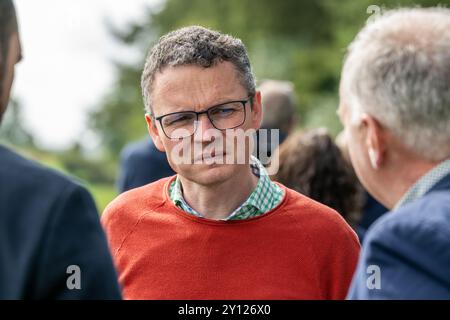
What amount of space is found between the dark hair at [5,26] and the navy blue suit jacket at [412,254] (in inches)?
40.2

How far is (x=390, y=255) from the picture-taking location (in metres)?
2.07

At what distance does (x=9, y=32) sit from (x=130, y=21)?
55511 millimetres

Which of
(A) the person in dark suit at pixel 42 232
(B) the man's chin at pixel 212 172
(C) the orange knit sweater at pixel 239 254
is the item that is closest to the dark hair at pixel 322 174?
(C) the orange knit sweater at pixel 239 254

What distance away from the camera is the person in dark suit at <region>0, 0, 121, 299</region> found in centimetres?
188

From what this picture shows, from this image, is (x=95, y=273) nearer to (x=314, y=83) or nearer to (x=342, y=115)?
(x=342, y=115)

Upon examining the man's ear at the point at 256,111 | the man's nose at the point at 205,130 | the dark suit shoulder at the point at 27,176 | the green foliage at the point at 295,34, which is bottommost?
the dark suit shoulder at the point at 27,176

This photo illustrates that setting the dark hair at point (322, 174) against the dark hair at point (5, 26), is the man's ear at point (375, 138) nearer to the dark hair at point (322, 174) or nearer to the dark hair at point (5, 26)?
the dark hair at point (5, 26)

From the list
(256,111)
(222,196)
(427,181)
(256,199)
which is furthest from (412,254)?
(256,111)

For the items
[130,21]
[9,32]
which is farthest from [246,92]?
[130,21]

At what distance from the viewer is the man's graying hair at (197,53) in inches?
120

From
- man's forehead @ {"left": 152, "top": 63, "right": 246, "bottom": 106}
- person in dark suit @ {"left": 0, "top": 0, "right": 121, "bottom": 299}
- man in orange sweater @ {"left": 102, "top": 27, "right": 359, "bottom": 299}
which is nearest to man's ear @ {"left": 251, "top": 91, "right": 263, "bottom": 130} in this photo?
man in orange sweater @ {"left": 102, "top": 27, "right": 359, "bottom": 299}

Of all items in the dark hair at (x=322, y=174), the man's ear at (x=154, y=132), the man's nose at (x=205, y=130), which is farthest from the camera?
the dark hair at (x=322, y=174)

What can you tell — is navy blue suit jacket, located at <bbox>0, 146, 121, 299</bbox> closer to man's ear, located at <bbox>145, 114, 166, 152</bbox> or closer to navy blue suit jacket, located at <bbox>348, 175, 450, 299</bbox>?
navy blue suit jacket, located at <bbox>348, 175, 450, 299</bbox>

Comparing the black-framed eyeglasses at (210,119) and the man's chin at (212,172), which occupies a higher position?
the black-framed eyeglasses at (210,119)
